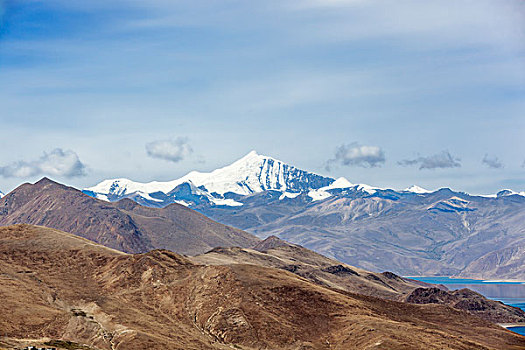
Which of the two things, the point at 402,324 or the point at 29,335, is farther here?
the point at 402,324

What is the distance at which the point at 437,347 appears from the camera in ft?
575

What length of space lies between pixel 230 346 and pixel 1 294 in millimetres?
68661

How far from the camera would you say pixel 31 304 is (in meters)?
197

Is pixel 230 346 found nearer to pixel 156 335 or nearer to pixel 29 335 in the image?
pixel 156 335

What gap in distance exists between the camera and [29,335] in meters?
175

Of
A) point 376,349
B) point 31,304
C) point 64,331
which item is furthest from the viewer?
point 31,304

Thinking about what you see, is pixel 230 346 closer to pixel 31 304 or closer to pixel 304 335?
pixel 304 335

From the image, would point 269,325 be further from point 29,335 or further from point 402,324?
point 29,335

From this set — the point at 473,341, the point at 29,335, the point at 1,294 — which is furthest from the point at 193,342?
the point at 473,341

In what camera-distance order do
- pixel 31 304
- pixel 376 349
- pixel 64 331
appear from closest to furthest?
pixel 376 349, pixel 64 331, pixel 31 304

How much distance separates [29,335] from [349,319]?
88794 millimetres

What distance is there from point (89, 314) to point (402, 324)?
298ft

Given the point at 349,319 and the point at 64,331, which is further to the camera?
the point at 349,319

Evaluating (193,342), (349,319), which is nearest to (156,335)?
(193,342)
